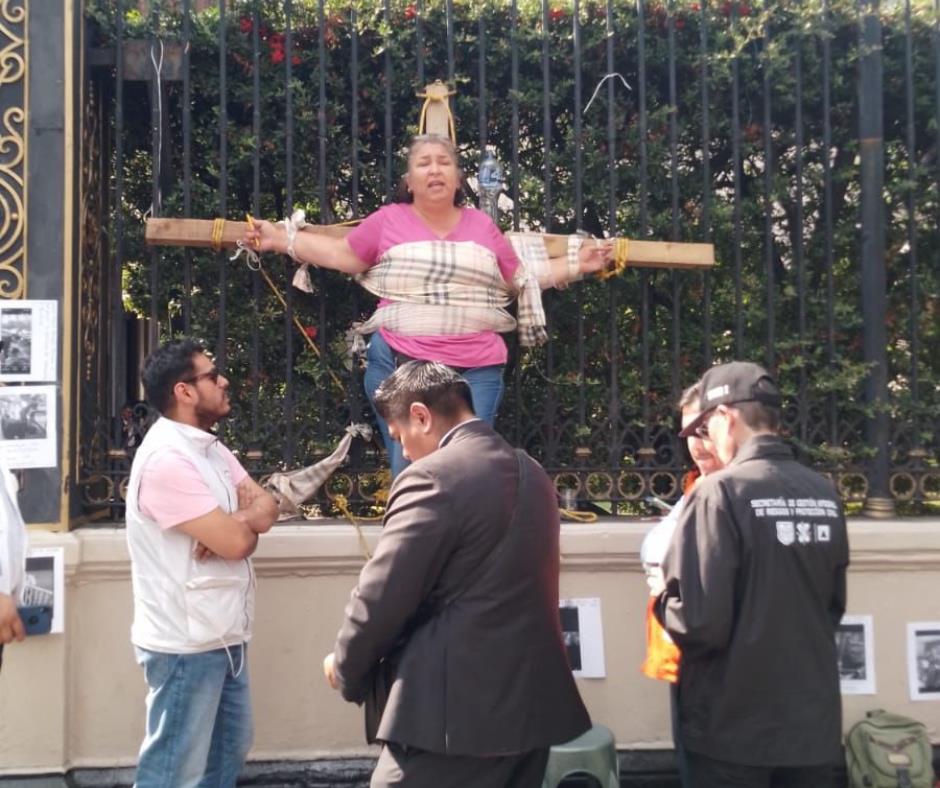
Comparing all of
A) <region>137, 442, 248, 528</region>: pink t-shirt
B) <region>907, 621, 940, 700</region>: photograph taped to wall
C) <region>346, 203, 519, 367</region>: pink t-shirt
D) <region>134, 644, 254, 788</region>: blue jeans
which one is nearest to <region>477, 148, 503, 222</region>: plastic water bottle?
<region>346, 203, 519, 367</region>: pink t-shirt

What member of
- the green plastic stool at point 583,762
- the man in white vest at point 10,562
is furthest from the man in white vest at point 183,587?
the green plastic stool at point 583,762

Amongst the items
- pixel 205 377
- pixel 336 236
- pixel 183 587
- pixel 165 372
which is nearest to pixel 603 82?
pixel 336 236

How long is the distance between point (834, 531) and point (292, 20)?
325 centimetres

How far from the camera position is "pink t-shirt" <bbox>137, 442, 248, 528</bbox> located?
330 cm

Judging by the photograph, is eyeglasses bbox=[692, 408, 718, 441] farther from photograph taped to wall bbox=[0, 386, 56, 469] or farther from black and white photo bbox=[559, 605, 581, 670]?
photograph taped to wall bbox=[0, 386, 56, 469]

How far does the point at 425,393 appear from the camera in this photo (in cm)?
279

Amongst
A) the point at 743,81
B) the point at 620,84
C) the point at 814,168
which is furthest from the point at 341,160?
the point at 814,168

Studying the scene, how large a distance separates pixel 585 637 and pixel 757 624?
155cm

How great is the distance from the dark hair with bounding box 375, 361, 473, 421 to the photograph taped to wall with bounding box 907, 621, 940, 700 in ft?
8.62

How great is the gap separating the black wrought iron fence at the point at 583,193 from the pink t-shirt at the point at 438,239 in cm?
32

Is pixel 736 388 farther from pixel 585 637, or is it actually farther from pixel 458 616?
pixel 585 637

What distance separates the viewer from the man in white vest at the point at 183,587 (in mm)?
3324

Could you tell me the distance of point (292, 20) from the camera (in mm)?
4641

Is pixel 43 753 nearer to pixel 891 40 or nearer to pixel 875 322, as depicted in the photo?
pixel 875 322
